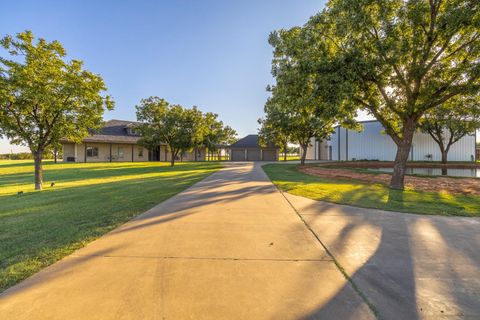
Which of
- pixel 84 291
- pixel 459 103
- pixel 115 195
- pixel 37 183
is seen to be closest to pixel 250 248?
pixel 84 291

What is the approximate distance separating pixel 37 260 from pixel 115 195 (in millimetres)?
5354

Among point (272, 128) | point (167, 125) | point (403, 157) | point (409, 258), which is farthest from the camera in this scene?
point (272, 128)

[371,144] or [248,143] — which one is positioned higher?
[248,143]

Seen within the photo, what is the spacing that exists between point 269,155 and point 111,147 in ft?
99.1

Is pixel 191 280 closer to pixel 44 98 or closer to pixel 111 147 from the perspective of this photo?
pixel 44 98

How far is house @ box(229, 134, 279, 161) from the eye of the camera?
4733cm

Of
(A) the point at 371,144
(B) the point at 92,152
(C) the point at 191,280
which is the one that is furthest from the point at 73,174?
(A) the point at 371,144

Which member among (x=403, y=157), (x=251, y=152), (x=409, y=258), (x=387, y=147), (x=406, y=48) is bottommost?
(x=409, y=258)

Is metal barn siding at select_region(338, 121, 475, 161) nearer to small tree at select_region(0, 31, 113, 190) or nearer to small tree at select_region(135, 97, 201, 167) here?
small tree at select_region(135, 97, 201, 167)

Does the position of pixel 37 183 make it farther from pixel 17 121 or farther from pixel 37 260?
pixel 37 260

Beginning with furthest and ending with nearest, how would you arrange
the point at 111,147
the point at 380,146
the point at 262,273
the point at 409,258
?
1. the point at 111,147
2. the point at 380,146
3. the point at 409,258
4. the point at 262,273

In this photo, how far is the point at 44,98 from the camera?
372 inches

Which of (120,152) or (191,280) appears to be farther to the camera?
(120,152)

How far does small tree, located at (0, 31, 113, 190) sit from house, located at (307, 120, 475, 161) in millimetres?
26971
